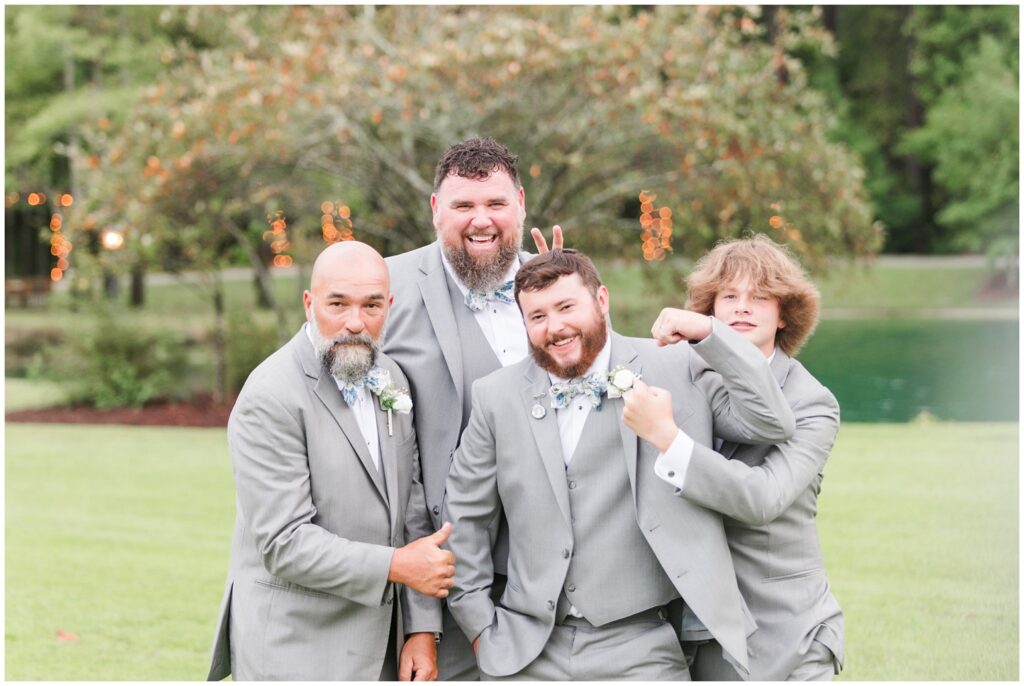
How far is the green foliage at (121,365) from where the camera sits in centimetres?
1803

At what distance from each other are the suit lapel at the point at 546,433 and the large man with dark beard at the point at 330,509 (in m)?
0.38

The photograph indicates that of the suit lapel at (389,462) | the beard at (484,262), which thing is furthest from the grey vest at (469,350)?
the suit lapel at (389,462)

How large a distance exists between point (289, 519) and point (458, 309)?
1075 mm

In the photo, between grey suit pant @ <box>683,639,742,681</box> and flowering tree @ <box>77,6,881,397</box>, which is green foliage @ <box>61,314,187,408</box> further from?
grey suit pant @ <box>683,639,742,681</box>

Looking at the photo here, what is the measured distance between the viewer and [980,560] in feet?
28.4

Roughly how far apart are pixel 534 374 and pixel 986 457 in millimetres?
10608

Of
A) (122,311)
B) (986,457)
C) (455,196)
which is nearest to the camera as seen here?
(455,196)

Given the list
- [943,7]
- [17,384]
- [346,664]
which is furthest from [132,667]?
[943,7]

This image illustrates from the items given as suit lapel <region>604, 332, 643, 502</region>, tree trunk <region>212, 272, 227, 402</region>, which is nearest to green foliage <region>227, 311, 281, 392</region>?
tree trunk <region>212, 272, 227, 402</region>

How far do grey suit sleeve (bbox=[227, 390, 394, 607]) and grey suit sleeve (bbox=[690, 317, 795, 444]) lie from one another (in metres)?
1.13

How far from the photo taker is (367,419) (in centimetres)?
362

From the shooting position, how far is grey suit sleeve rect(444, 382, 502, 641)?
11.4 feet

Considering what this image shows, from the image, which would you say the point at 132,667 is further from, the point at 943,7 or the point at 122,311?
the point at 943,7

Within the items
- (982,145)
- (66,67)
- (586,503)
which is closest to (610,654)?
(586,503)
